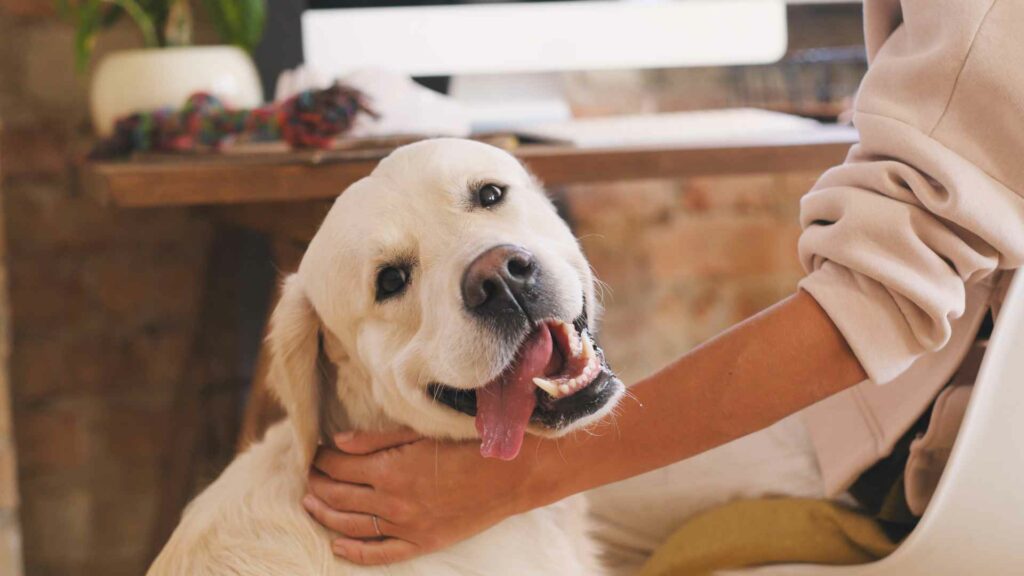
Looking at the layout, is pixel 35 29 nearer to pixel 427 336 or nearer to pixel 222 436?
pixel 222 436

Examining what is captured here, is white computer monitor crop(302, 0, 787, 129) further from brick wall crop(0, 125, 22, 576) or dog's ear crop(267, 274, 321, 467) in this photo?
dog's ear crop(267, 274, 321, 467)

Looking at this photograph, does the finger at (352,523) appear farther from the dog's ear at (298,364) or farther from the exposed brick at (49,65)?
the exposed brick at (49,65)

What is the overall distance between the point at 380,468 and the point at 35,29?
158 cm

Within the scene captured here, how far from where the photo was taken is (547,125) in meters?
1.76

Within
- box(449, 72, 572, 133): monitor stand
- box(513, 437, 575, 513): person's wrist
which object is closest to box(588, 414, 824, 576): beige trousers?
box(513, 437, 575, 513): person's wrist

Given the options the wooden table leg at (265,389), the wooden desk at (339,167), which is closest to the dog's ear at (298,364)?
the wooden desk at (339,167)

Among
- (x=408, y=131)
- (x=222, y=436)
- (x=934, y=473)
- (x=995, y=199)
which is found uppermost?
(x=995, y=199)

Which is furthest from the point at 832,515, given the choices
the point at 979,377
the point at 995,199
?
the point at 995,199

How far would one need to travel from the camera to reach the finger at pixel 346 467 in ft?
3.26

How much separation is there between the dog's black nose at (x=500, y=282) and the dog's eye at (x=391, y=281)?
3.7 inches

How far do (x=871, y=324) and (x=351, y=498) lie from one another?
0.50 metres

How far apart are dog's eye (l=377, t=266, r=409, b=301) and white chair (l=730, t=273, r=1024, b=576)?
20.8 inches

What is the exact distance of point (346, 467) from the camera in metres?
1.00

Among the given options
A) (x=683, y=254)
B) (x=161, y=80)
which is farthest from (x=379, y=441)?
(x=683, y=254)
